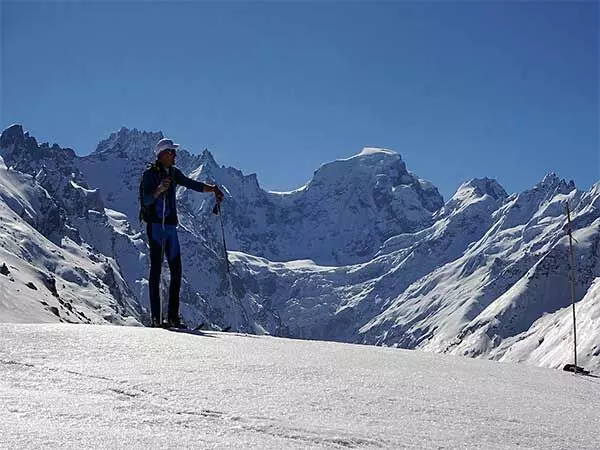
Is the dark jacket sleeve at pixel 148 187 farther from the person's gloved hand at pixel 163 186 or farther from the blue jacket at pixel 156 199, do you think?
the person's gloved hand at pixel 163 186

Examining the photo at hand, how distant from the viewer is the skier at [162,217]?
40.7 feet

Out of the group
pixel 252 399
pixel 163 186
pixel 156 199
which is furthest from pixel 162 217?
pixel 252 399

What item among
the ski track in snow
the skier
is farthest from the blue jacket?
the ski track in snow

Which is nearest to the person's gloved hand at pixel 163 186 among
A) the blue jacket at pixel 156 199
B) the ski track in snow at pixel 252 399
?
the blue jacket at pixel 156 199

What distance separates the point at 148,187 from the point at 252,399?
6763 millimetres

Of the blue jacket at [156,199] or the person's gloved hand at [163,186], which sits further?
the blue jacket at [156,199]

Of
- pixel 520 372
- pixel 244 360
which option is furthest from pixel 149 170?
pixel 520 372

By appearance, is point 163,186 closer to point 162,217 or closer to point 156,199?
point 156,199

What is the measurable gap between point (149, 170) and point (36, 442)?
812 centimetres

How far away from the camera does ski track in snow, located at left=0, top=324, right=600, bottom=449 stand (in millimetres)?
5254

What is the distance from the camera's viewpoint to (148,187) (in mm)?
12469

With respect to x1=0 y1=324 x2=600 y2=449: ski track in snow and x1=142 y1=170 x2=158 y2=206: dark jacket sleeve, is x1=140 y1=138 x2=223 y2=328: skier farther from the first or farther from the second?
x1=0 y1=324 x2=600 y2=449: ski track in snow

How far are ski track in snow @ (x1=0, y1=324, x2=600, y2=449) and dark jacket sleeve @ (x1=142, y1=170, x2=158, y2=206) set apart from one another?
320 cm

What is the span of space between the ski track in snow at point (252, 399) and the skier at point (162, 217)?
2.93 metres
